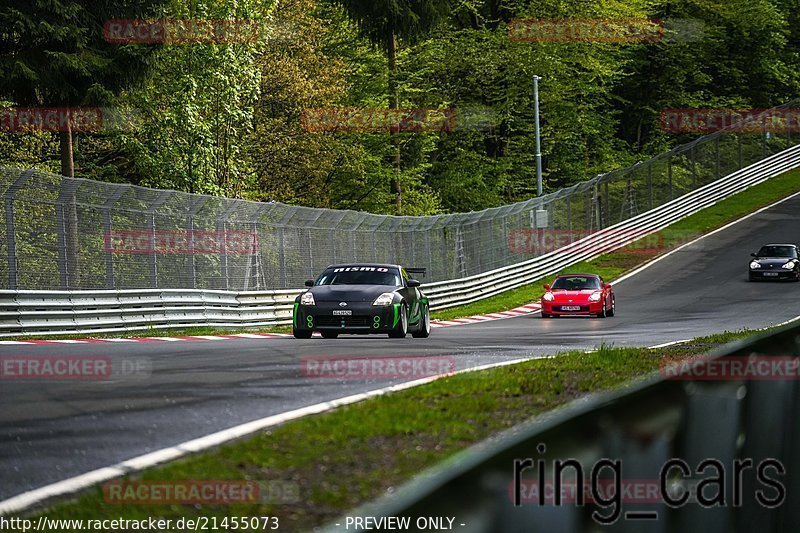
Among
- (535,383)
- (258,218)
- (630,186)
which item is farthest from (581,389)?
(630,186)

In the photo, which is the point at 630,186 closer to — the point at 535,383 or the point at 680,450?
the point at 535,383

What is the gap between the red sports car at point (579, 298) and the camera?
32.7 metres

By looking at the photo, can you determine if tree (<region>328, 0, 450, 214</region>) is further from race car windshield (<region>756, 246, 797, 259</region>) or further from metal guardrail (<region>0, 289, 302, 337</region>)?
metal guardrail (<region>0, 289, 302, 337</region>)

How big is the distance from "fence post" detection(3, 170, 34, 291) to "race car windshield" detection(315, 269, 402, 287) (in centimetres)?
550

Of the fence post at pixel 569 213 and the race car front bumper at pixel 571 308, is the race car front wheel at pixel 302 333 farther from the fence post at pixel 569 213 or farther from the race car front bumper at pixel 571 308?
the fence post at pixel 569 213

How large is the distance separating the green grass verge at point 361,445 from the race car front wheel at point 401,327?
427 inches

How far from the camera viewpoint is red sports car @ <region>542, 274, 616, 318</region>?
3266 centimetres

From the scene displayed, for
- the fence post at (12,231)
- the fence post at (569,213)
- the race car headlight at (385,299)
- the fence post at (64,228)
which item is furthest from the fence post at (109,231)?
the fence post at (569,213)

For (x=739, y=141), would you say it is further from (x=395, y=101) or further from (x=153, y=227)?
(x=153, y=227)

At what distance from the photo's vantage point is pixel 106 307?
901 inches

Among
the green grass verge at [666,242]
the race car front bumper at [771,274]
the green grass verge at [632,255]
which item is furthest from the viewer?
the race car front bumper at [771,274]

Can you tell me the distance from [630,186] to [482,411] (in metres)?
47.0

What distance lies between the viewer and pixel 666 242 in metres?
53.2

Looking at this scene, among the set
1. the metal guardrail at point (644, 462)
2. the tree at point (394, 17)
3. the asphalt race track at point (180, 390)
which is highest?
the tree at point (394, 17)
